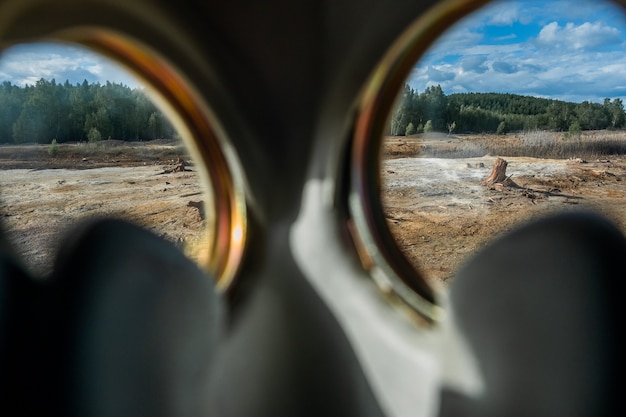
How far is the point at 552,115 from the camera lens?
2082 millimetres

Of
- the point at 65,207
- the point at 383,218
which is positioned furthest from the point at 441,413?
the point at 65,207

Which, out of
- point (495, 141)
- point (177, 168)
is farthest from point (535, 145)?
point (177, 168)

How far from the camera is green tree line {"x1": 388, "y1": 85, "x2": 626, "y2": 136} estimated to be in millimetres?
2006

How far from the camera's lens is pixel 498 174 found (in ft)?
7.89

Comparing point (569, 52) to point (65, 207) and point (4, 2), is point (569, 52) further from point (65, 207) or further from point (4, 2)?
point (65, 207)

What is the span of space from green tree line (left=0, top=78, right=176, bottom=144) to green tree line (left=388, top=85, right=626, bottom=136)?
1.09 meters

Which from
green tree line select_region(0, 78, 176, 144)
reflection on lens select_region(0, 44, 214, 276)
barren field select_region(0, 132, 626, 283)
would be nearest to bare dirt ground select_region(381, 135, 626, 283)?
barren field select_region(0, 132, 626, 283)

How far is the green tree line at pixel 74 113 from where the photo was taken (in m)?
1.76

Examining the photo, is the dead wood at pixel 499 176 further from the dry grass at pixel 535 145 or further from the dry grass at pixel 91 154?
the dry grass at pixel 91 154

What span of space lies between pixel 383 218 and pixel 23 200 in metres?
1.46

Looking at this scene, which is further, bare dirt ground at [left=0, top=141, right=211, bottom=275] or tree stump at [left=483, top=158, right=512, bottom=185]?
tree stump at [left=483, top=158, right=512, bottom=185]

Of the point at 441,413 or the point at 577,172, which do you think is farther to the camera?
the point at 577,172

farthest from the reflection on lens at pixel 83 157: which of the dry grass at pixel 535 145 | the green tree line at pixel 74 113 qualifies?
the dry grass at pixel 535 145

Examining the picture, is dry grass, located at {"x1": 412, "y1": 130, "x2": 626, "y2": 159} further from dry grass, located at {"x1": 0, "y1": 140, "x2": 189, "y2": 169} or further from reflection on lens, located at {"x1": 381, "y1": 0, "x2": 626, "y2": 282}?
dry grass, located at {"x1": 0, "y1": 140, "x2": 189, "y2": 169}
